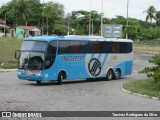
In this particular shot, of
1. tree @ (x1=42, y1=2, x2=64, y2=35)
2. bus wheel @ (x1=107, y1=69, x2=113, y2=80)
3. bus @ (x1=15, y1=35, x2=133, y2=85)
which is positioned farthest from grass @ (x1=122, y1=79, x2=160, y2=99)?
tree @ (x1=42, y1=2, x2=64, y2=35)

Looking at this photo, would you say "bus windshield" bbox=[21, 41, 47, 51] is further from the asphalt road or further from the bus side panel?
the bus side panel

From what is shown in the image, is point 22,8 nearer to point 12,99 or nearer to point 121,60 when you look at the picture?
point 121,60

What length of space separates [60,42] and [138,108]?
11.1 metres

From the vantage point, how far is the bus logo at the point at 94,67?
1120 inches

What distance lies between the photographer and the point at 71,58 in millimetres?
26641

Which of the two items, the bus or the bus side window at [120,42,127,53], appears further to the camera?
the bus side window at [120,42,127,53]

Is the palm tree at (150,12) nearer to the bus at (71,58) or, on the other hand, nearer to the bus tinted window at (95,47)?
the bus at (71,58)

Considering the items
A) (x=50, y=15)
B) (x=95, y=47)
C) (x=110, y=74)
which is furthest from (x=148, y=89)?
(x=50, y=15)

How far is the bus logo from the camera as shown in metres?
28.5

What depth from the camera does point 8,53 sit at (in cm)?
4775

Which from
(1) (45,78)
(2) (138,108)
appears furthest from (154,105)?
(1) (45,78)

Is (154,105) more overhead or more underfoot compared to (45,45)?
more underfoot

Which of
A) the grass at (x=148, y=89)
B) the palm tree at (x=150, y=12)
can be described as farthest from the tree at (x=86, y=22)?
the grass at (x=148, y=89)

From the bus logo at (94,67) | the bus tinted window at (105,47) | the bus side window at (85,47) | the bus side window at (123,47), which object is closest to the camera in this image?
the bus side window at (85,47)
